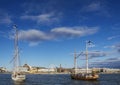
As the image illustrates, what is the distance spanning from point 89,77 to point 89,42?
2797cm

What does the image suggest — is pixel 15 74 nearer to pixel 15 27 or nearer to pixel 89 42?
pixel 15 27

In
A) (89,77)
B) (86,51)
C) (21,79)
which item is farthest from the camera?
(86,51)

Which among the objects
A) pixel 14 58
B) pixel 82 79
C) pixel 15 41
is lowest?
pixel 82 79

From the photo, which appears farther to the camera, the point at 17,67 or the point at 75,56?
the point at 75,56

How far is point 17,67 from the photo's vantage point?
12800 centimetres

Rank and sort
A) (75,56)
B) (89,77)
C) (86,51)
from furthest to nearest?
(75,56), (86,51), (89,77)

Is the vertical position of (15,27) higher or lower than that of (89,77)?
higher

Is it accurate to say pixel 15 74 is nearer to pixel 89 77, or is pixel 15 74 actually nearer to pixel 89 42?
pixel 89 77

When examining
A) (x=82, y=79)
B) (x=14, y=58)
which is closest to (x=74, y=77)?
(x=82, y=79)

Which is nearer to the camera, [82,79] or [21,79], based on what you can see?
[21,79]

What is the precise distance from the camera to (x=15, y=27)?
447 feet

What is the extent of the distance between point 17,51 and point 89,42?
173ft

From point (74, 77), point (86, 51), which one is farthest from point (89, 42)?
point (74, 77)

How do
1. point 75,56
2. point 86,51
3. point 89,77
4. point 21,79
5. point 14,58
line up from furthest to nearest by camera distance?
1. point 75,56
2. point 86,51
3. point 89,77
4. point 14,58
5. point 21,79
